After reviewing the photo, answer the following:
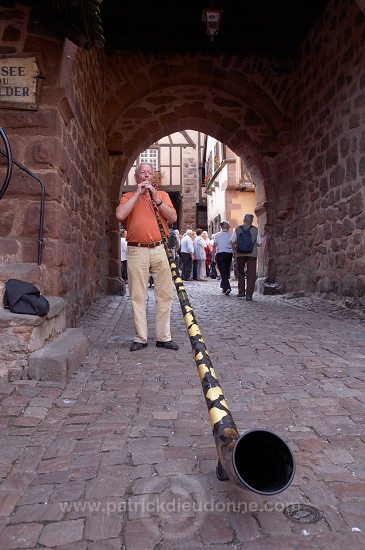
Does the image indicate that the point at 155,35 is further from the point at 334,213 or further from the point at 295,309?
the point at 295,309

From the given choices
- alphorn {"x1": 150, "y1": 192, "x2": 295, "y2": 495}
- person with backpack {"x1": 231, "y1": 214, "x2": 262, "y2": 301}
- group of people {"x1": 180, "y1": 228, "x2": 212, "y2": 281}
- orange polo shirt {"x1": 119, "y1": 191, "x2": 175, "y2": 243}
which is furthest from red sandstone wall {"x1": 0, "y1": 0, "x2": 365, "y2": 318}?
group of people {"x1": 180, "y1": 228, "x2": 212, "y2": 281}

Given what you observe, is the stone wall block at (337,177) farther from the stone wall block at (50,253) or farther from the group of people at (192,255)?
the group of people at (192,255)

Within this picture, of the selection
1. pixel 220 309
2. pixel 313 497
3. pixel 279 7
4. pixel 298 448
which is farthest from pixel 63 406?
pixel 279 7

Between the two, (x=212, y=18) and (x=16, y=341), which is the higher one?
(x=212, y=18)

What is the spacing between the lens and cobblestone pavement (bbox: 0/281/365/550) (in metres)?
1.46

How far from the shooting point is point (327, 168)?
7.49 metres

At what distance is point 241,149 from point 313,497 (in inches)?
360

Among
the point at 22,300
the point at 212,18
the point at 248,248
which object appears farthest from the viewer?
the point at 248,248

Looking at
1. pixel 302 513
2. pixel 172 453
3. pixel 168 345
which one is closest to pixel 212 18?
pixel 168 345

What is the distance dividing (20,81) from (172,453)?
3.30 meters

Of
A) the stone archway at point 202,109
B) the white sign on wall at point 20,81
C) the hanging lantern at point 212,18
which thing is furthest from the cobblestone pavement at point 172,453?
the stone archway at point 202,109

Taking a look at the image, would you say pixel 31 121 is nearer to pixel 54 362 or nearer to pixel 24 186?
pixel 24 186

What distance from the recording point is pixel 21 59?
13.0ft

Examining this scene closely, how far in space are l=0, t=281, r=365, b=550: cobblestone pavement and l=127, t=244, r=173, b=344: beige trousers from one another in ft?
1.02
